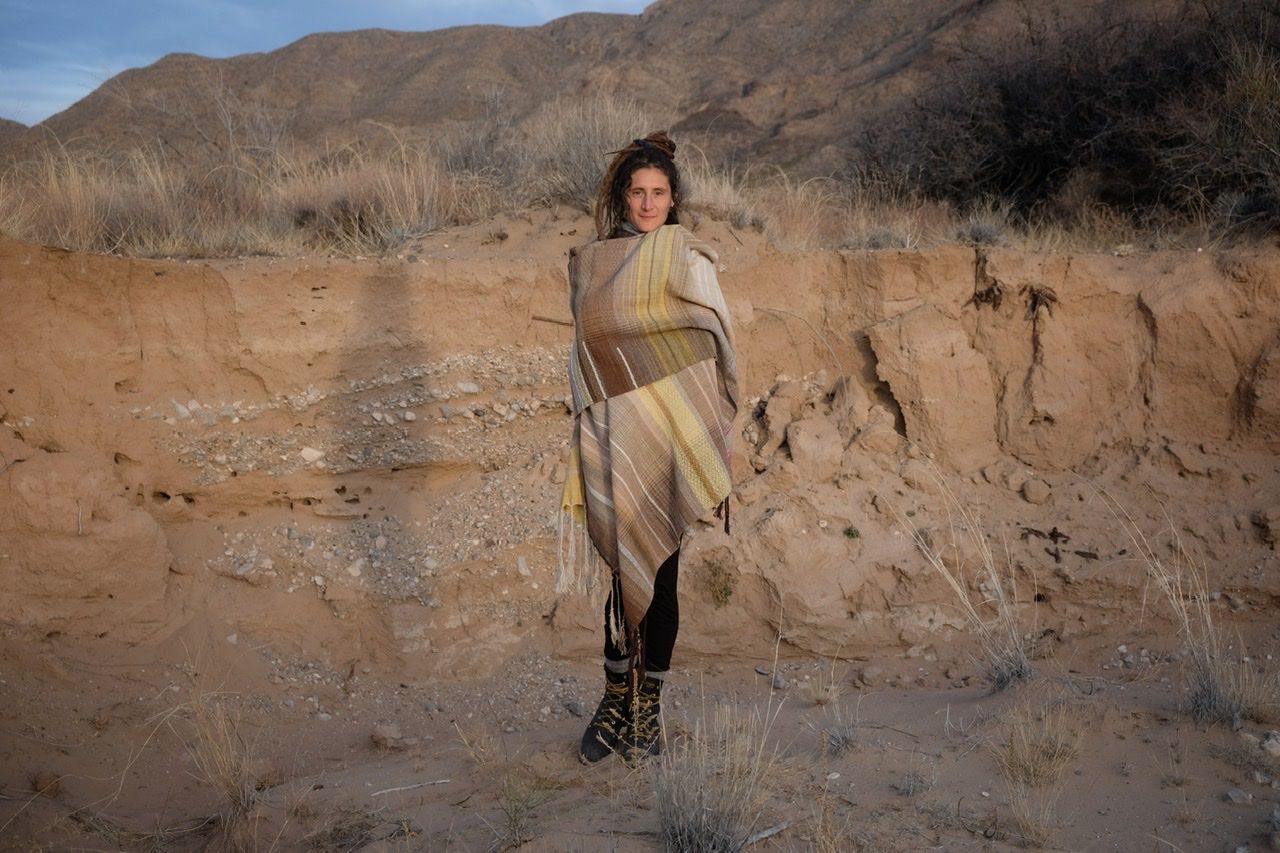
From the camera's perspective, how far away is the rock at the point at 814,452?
18.0 feet

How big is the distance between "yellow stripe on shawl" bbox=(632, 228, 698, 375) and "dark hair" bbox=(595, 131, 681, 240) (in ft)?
0.68

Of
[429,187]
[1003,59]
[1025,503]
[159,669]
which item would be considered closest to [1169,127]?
[1003,59]

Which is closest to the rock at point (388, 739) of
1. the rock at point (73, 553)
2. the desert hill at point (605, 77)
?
the rock at point (73, 553)

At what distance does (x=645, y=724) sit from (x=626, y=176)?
182 cm

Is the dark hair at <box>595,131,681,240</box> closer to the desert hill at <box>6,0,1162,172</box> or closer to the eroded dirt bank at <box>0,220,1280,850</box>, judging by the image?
the eroded dirt bank at <box>0,220,1280,850</box>

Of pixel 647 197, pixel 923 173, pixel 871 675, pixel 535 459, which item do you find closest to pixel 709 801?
pixel 647 197

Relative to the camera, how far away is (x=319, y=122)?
15109 millimetres

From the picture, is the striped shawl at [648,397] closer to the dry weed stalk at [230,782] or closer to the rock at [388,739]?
the dry weed stalk at [230,782]

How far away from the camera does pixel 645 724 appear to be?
3371mm

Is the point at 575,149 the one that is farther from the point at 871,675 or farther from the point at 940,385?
the point at 871,675

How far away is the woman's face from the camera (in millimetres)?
3320

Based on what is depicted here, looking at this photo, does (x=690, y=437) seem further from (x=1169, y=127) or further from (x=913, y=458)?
(x=1169, y=127)

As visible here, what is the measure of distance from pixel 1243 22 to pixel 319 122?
476 inches

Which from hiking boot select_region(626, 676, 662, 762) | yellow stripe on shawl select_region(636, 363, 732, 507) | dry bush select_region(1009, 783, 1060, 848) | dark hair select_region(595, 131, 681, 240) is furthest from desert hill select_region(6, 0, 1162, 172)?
dry bush select_region(1009, 783, 1060, 848)
